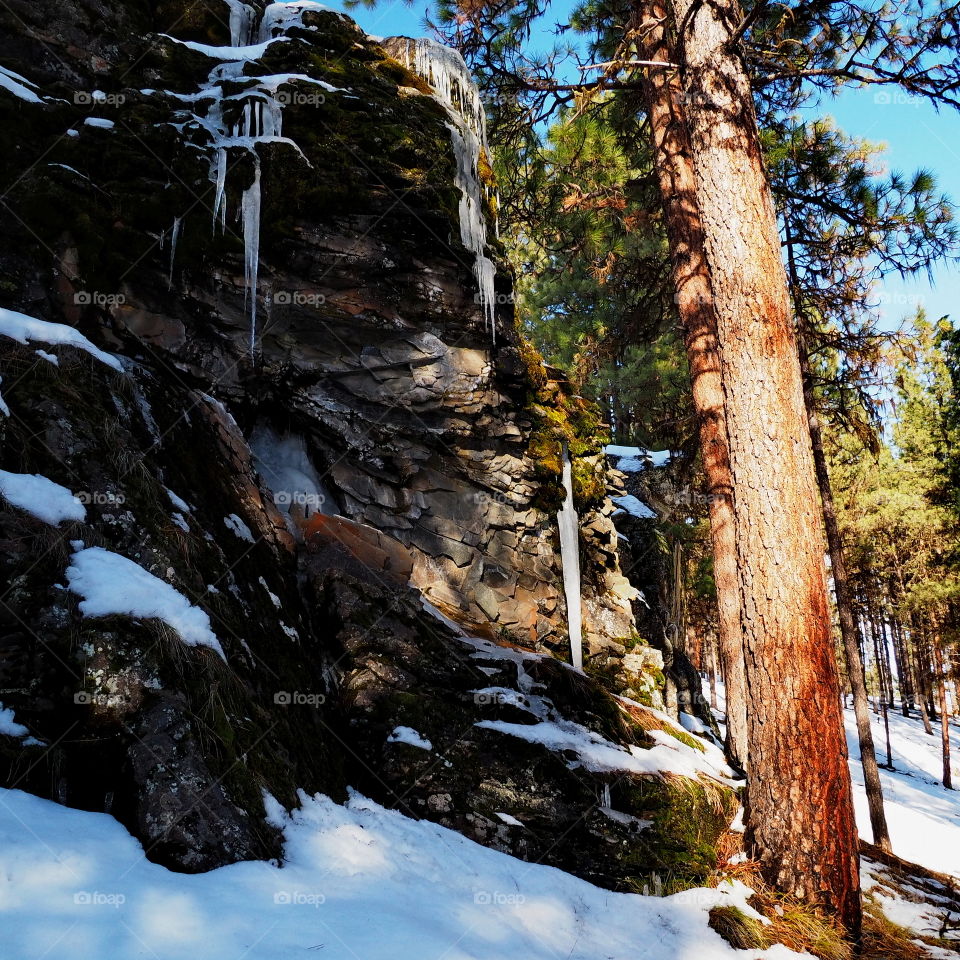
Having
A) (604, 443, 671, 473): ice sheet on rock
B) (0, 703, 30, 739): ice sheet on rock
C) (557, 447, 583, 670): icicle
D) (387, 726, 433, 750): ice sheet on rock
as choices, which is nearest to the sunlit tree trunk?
(557, 447, 583, 670): icicle

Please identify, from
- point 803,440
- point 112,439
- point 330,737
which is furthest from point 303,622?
point 803,440

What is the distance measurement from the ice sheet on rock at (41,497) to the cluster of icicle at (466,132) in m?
6.24

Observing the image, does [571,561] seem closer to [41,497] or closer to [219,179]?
[219,179]

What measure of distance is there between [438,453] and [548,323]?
33.3 ft

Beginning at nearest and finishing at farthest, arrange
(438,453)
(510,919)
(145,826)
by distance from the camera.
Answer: (145,826) < (510,919) < (438,453)

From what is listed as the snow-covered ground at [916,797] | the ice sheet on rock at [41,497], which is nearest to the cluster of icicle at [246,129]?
the ice sheet on rock at [41,497]

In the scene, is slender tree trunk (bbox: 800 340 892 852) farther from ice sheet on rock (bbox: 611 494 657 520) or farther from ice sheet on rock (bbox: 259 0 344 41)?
ice sheet on rock (bbox: 259 0 344 41)

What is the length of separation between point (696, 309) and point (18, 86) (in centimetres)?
778

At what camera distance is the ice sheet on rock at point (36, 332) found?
4.25 metres

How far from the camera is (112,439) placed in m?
4.24

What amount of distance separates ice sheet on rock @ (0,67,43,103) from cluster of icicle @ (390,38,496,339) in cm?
474

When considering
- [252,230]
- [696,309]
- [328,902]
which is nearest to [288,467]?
[252,230]

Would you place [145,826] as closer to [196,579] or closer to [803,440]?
[196,579]

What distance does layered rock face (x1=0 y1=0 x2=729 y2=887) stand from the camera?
11.1ft
